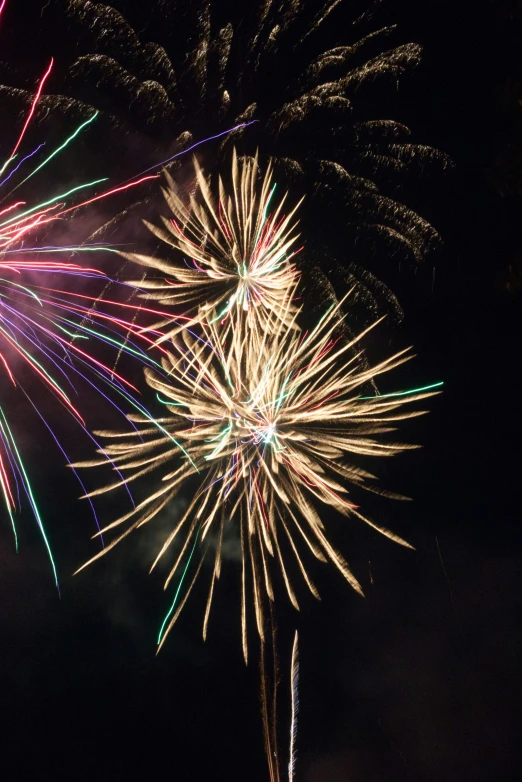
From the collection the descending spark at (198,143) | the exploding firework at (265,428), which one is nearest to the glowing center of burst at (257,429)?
the exploding firework at (265,428)

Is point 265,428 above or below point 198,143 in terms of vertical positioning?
below

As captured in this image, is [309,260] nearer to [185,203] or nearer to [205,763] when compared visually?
[185,203]

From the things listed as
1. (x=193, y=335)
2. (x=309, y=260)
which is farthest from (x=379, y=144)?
(x=193, y=335)

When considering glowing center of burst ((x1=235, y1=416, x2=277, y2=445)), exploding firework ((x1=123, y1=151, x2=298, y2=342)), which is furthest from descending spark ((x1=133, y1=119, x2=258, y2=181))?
glowing center of burst ((x1=235, y1=416, x2=277, y2=445))

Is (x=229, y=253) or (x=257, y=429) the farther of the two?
(x=257, y=429)

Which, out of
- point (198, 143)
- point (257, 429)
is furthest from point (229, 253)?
point (257, 429)

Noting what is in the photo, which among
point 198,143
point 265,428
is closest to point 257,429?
point 265,428

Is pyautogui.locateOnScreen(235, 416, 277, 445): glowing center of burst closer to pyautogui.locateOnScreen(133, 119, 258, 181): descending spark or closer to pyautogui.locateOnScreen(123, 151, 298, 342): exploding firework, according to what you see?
pyautogui.locateOnScreen(123, 151, 298, 342): exploding firework

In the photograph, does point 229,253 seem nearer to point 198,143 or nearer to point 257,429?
point 198,143

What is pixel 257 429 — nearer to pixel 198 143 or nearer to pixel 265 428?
pixel 265 428
